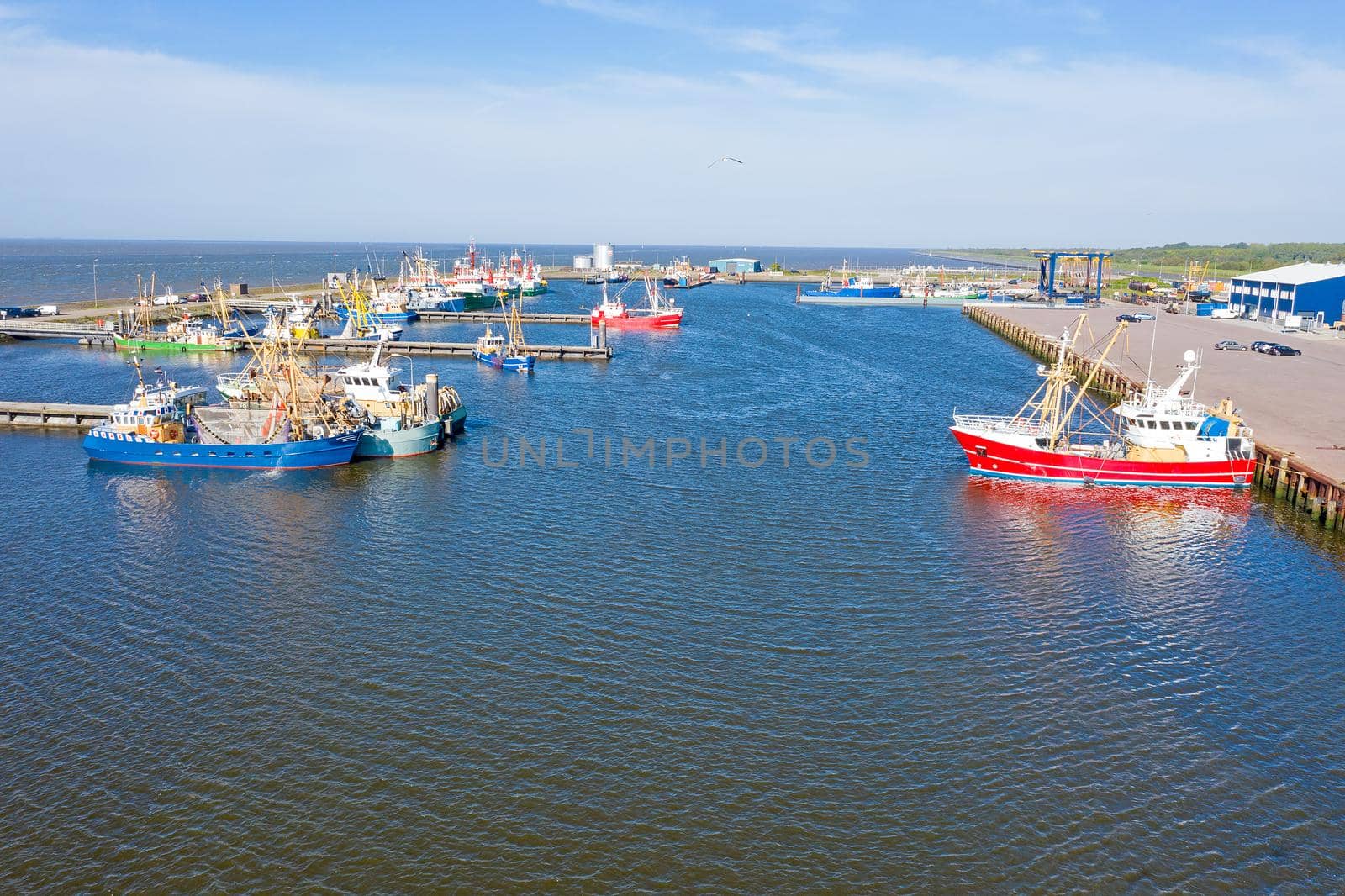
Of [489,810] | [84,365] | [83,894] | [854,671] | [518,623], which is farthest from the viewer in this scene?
[84,365]

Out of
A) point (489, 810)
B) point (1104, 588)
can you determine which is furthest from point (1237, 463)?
point (489, 810)

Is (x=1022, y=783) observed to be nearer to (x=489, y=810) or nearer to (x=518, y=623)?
(x=489, y=810)

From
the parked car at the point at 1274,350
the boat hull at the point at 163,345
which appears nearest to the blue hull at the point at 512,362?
the boat hull at the point at 163,345

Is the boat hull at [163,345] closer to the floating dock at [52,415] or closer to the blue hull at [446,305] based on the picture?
the floating dock at [52,415]

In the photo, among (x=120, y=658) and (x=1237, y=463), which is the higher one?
(x=1237, y=463)

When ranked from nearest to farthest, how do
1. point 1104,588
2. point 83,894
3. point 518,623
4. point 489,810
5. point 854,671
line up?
point 83,894 → point 489,810 → point 854,671 → point 518,623 → point 1104,588

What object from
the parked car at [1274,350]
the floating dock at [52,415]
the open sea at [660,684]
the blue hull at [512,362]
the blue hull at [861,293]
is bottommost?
the open sea at [660,684]

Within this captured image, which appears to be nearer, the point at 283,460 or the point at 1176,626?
the point at 1176,626
